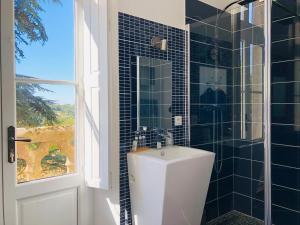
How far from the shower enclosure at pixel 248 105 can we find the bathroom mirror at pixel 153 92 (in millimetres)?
328

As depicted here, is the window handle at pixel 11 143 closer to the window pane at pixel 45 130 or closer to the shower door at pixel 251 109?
the window pane at pixel 45 130

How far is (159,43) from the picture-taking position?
2.39 m

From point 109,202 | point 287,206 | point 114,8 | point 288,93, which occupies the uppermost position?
point 114,8

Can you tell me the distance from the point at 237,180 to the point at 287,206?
1.94 ft

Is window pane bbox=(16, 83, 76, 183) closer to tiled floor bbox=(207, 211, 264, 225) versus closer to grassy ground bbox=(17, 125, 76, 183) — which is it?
grassy ground bbox=(17, 125, 76, 183)

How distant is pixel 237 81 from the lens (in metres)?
2.99

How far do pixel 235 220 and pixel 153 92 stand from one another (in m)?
1.78

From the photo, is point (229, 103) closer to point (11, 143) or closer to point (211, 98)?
point (211, 98)

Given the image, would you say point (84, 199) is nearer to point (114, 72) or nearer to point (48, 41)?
point (114, 72)

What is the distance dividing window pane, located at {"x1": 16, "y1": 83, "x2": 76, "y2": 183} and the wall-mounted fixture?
0.84 m

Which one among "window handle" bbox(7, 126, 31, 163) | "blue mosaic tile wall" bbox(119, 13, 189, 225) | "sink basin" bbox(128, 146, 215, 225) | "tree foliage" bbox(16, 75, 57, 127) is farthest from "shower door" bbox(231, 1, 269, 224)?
"window handle" bbox(7, 126, 31, 163)

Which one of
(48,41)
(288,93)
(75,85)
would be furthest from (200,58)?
(48,41)

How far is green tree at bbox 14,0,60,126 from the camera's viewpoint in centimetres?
193

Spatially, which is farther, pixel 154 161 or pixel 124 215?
pixel 124 215
